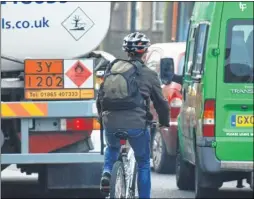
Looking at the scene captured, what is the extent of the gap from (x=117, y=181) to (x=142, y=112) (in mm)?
626

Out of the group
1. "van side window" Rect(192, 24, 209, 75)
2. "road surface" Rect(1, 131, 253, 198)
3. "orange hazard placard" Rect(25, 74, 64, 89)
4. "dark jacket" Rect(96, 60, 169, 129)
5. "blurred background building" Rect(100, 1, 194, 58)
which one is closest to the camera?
"dark jacket" Rect(96, 60, 169, 129)

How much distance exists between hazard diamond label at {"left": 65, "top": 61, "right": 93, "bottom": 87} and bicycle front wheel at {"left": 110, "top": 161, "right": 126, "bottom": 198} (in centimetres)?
169

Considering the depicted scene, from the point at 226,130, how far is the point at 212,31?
1060mm

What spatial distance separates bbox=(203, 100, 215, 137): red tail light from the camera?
10914 mm

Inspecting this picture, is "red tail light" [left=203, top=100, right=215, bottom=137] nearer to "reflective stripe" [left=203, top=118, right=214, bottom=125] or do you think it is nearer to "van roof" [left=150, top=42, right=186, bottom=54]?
"reflective stripe" [left=203, top=118, right=214, bottom=125]

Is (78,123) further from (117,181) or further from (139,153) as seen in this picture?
(117,181)

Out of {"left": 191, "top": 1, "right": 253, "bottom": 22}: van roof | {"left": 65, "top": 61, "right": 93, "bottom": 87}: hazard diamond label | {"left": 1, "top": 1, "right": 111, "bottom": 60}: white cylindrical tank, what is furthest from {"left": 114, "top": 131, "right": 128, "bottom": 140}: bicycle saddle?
{"left": 191, "top": 1, "right": 253, "bottom": 22}: van roof

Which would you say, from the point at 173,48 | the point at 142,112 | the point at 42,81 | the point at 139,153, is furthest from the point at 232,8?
the point at 173,48

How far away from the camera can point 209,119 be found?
1096 centimetres

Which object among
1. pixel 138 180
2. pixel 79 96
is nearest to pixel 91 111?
pixel 79 96

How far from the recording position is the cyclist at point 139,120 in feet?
29.0

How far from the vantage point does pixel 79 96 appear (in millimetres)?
10430

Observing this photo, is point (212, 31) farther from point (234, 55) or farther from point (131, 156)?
point (131, 156)

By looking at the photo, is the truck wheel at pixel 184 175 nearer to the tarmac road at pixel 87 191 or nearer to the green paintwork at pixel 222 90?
the tarmac road at pixel 87 191
